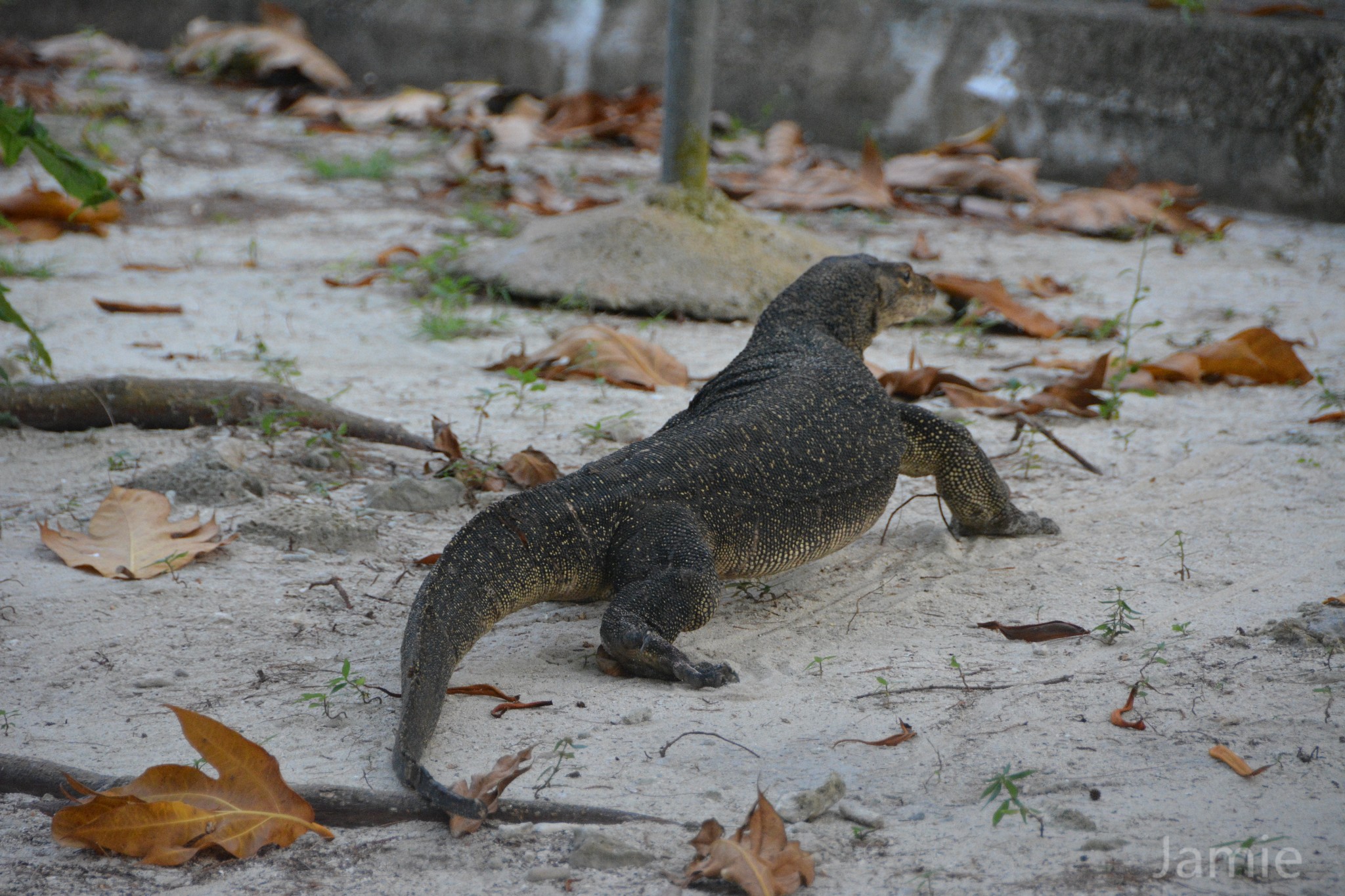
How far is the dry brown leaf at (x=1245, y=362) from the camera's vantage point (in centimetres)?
505

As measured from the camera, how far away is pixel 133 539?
333cm

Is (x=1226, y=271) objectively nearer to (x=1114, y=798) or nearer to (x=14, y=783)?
(x=1114, y=798)

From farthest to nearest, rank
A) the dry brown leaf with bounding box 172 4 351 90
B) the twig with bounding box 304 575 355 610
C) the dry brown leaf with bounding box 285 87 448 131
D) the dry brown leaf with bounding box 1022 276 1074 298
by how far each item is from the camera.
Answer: the dry brown leaf with bounding box 172 4 351 90
the dry brown leaf with bounding box 285 87 448 131
the dry brown leaf with bounding box 1022 276 1074 298
the twig with bounding box 304 575 355 610

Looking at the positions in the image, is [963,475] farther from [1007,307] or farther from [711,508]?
[1007,307]

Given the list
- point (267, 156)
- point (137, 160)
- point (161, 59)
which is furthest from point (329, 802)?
point (161, 59)

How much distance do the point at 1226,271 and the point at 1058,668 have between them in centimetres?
551

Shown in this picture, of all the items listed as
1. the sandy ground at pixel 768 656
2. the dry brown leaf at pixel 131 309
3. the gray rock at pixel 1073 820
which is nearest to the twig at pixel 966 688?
the sandy ground at pixel 768 656

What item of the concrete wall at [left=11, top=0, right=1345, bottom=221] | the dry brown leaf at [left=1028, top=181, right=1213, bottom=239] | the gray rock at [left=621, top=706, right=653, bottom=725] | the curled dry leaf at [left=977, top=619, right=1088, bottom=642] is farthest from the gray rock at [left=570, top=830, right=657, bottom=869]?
the concrete wall at [left=11, top=0, right=1345, bottom=221]

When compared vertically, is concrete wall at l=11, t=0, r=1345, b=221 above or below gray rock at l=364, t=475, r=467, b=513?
above

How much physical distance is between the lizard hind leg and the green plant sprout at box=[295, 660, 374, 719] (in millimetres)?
586

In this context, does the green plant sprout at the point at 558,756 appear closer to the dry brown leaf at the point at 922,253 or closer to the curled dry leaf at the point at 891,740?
the curled dry leaf at the point at 891,740

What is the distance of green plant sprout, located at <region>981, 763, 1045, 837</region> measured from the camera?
1.99m

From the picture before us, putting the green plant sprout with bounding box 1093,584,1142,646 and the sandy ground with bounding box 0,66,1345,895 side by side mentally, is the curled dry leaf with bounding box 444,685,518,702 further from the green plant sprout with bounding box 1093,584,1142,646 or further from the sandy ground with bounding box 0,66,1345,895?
the green plant sprout with bounding box 1093,584,1142,646

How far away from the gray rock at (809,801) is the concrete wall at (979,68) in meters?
8.27
